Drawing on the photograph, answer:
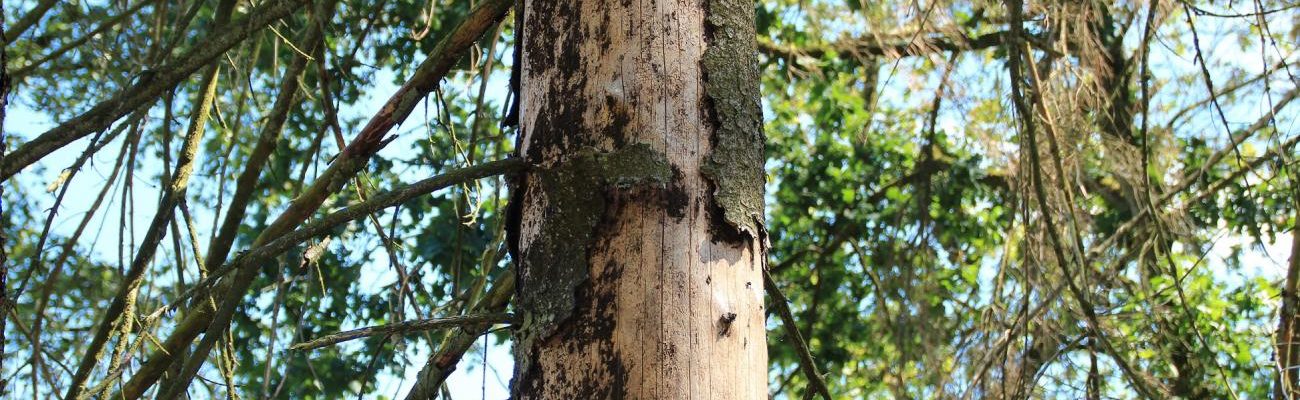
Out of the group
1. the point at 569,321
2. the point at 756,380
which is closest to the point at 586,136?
the point at 569,321

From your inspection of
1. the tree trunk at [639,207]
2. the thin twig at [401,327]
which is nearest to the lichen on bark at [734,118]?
the tree trunk at [639,207]

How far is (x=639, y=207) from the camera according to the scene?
1.46 meters

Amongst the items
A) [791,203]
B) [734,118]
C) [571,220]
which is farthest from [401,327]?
[791,203]

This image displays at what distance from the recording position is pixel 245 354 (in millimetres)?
5793

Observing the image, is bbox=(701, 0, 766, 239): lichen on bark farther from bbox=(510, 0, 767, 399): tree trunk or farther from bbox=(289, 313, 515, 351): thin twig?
bbox=(289, 313, 515, 351): thin twig

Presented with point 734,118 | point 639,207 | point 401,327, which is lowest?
point 401,327

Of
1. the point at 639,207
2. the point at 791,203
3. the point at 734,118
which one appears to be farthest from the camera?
the point at 791,203

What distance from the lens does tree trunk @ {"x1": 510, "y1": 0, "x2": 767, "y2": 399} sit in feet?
4.57

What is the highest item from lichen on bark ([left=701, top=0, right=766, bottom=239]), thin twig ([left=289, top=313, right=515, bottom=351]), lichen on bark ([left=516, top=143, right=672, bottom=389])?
lichen on bark ([left=701, top=0, right=766, bottom=239])

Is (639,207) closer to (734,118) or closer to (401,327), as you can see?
(734,118)

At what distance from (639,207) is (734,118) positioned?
0.19m

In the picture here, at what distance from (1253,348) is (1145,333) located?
81.8 inches

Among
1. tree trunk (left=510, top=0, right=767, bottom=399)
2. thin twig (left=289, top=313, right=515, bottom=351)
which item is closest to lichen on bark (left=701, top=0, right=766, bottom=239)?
tree trunk (left=510, top=0, right=767, bottom=399)

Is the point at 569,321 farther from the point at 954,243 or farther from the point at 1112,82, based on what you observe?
the point at 954,243
